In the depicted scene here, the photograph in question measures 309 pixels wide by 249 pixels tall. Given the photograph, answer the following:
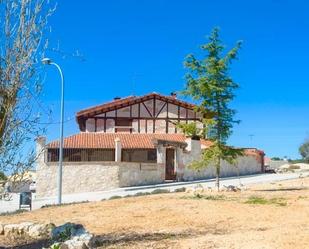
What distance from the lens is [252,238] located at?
424 inches

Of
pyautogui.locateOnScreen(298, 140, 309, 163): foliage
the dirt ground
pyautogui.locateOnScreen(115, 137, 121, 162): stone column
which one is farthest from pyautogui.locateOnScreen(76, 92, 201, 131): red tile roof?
pyautogui.locateOnScreen(298, 140, 309, 163): foliage

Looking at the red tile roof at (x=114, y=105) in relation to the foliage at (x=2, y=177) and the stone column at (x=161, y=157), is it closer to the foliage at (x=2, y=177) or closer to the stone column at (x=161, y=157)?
the stone column at (x=161, y=157)

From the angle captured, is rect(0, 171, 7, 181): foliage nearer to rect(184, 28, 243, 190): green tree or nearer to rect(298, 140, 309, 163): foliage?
rect(184, 28, 243, 190): green tree

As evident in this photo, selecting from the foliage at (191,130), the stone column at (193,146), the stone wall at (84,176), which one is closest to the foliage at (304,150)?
the stone column at (193,146)

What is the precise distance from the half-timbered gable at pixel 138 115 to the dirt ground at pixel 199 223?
2984cm

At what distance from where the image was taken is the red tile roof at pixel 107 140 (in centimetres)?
4103

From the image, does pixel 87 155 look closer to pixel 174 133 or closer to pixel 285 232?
pixel 174 133

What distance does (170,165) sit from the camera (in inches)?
1613

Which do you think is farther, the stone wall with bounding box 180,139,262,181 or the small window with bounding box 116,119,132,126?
the small window with bounding box 116,119,132,126

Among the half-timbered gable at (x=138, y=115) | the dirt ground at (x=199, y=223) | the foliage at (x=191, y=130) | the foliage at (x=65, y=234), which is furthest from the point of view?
the half-timbered gable at (x=138, y=115)

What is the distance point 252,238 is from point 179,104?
39.4m

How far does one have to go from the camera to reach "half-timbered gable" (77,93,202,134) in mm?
48688

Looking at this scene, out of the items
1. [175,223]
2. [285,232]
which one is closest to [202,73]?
[175,223]

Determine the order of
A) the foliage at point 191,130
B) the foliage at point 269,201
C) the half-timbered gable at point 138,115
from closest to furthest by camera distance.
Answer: the foliage at point 269,201 → the foliage at point 191,130 → the half-timbered gable at point 138,115
